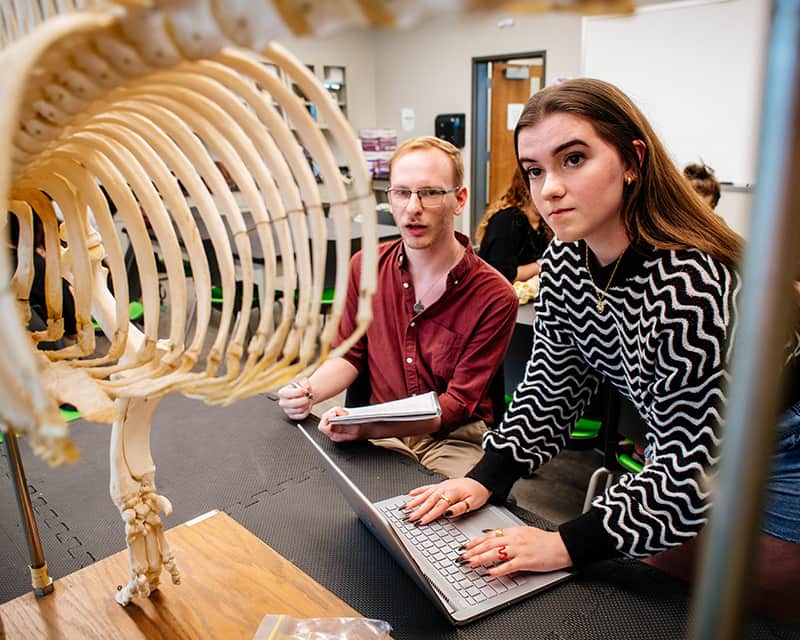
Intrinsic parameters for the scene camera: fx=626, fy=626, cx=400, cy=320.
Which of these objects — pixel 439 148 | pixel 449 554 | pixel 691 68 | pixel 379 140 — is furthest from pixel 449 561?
pixel 379 140

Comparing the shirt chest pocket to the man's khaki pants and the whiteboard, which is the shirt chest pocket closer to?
the man's khaki pants

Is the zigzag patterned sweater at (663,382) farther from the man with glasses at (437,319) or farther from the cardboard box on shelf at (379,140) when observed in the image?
the cardboard box on shelf at (379,140)

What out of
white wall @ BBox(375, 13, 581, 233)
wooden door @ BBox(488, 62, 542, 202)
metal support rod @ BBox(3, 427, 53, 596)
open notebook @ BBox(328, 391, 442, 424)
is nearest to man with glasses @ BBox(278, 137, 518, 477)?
open notebook @ BBox(328, 391, 442, 424)

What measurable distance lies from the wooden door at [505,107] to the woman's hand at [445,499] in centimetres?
618

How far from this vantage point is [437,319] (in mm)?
1878

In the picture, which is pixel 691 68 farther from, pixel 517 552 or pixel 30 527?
pixel 30 527

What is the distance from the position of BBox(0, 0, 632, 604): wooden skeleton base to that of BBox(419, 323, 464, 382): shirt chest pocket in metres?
0.96

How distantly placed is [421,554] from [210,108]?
2.75 feet

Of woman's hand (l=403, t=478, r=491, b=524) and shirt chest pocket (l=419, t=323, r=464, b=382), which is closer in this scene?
woman's hand (l=403, t=478, r=491, b=524)

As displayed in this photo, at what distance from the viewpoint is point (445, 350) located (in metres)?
1.86

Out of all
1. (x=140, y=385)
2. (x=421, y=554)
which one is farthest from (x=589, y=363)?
(x=140, y=385)

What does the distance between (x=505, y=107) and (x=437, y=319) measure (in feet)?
20.1

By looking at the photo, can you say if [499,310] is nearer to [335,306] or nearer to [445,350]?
[445,350]

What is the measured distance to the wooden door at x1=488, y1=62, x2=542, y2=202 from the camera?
719 centimetres
